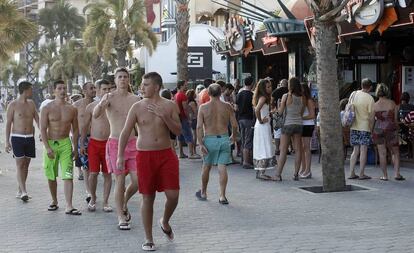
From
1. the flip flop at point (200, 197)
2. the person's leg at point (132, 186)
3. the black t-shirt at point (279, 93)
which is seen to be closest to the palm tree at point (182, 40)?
the black t-shirt at point (279, 93)

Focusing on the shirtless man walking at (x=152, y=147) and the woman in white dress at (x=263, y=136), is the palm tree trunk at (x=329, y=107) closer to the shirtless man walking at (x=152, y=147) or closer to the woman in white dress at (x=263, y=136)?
the woman in white dress at (x=263, y=136)

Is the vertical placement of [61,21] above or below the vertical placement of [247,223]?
above

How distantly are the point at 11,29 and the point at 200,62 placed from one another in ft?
22.3

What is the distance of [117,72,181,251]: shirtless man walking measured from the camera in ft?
21.3

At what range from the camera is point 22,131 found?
995cm

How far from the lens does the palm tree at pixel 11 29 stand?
21.6 meters

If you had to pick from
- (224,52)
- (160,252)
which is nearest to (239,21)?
(224,52)

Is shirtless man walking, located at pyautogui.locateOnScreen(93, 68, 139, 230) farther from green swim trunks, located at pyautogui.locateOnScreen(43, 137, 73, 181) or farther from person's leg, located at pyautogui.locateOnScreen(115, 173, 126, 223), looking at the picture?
green swim trunks, located at pyautogui.locateOnScreen(43, 137, 73, 181)

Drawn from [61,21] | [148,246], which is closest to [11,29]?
[148,246]

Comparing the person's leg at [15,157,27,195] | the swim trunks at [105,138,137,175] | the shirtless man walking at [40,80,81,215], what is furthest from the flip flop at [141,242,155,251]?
the person's leg at [15,157,27,195]

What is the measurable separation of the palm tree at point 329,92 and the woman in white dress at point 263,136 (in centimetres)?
149

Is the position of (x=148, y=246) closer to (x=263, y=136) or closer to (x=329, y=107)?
(x=329, y=107)

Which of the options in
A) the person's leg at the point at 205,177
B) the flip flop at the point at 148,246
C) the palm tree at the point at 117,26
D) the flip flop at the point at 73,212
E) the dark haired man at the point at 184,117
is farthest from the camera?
the palm tree at the point at 117,26

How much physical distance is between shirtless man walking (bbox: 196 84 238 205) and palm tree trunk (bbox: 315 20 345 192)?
158 centimetres
